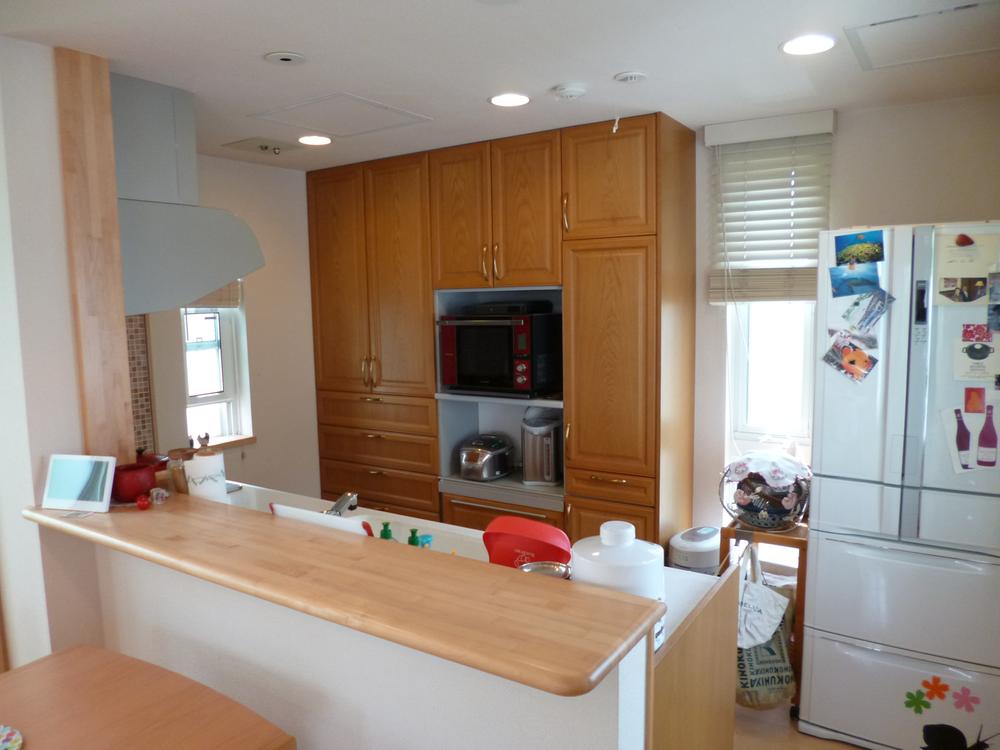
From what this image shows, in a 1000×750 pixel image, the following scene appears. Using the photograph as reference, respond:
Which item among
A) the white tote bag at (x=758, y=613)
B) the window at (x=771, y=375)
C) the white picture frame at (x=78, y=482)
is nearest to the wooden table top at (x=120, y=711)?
the white picture frame at (x=78, y=482)

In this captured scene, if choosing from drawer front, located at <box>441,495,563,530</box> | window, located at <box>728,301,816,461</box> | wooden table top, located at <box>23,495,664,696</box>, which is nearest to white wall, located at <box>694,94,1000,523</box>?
window, located at <box>728,301,816,461</box>

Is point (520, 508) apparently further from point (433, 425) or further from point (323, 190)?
point (323, 190)

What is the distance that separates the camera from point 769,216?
3.08 meters

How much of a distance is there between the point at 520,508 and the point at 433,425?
25.0 inches

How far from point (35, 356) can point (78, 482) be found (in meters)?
0.36

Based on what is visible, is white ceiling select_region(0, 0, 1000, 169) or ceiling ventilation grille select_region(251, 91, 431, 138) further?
ceiling ventilation grille select_region(251, 91, 431, 138)

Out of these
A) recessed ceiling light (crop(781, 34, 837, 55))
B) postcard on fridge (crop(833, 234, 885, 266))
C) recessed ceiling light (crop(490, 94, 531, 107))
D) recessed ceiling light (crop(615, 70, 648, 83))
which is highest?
recessed ceiling light (crop(490, 94, 531, 107))

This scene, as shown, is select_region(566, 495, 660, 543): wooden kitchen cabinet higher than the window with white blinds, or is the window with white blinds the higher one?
the window with white blinds

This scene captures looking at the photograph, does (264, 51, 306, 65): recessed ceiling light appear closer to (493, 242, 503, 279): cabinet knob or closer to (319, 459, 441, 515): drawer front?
(493, 242, 503, 279): cabinet knob

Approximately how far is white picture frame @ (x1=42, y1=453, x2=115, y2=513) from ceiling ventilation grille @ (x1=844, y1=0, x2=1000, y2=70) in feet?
7.84

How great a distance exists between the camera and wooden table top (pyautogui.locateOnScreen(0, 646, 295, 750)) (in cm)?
134

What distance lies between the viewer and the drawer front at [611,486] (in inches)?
120

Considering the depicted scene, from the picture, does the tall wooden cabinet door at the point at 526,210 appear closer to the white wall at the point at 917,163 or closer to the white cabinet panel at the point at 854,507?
the white wall at the point at 917,163

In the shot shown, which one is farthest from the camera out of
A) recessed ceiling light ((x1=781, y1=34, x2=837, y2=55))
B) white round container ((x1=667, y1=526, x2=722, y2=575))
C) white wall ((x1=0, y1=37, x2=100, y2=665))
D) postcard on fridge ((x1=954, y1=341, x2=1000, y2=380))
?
white round container ((x1=667, y1=526, x2=722, y2=575))
